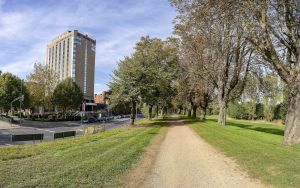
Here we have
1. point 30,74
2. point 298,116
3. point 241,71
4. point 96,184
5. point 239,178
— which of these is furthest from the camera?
point 30,74

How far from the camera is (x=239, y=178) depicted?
938 centimetres

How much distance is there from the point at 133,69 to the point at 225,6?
23.7 m

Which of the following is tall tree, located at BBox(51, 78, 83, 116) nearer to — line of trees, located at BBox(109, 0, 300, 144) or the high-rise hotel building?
line of trees, located at BBox(109, 0, 300, 144)

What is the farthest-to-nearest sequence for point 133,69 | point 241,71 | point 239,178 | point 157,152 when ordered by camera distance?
point 133,69 → point 241,71 → point 157,152 → point 239,178

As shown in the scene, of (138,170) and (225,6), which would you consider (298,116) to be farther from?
(138,170)

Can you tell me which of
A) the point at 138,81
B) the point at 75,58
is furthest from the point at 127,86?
the point at 75,58

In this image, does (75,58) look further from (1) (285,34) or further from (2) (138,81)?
(1) (285,34)

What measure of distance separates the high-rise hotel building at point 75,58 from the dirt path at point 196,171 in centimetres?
14613

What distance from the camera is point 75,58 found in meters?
158

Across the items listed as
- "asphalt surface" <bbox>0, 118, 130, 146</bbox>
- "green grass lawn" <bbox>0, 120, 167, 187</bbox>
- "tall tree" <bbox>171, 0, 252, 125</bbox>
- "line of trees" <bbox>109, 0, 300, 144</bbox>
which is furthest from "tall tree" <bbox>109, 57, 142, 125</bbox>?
"green grass lawn" <bbox>0, 120, 167, 187</bbox>

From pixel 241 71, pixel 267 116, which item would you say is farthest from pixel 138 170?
pixel 267 116

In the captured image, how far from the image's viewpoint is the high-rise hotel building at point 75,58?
158 m

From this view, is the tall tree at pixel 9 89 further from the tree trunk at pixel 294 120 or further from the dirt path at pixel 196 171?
the tree trunk at pixel 294 120

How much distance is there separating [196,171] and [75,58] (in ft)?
503
